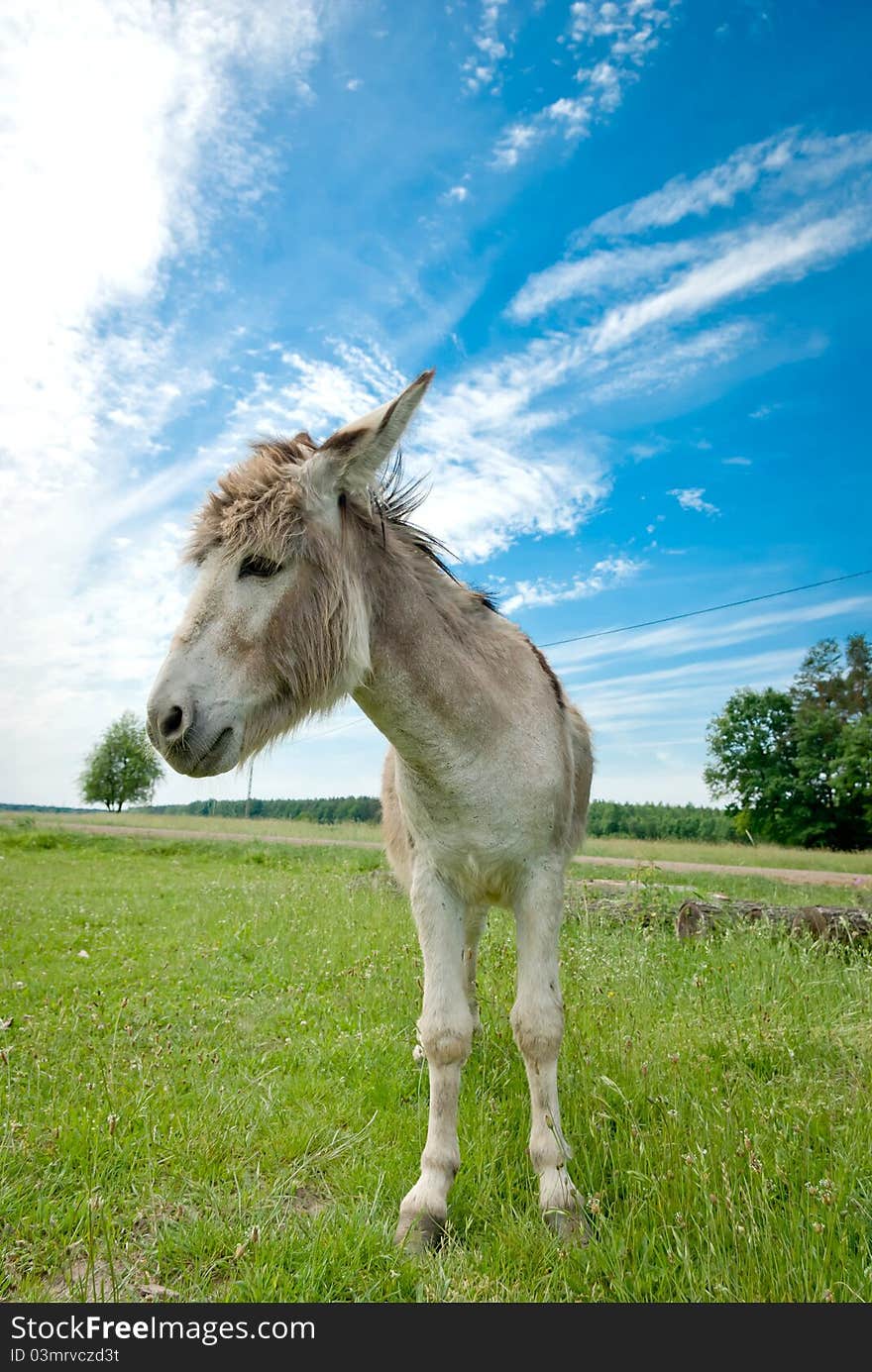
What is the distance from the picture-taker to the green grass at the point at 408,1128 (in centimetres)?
276

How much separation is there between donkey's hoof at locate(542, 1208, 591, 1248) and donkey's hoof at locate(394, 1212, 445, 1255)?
47 cm

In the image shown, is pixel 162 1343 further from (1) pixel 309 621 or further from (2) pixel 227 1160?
(1) pixel 309 621

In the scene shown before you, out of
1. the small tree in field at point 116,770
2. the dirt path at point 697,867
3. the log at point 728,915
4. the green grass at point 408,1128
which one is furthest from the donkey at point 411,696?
the small tree in field at point 116,770

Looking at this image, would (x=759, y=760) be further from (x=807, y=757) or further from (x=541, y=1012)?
(x=541, y=1012)

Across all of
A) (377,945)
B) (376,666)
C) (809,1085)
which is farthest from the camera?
(377,945)

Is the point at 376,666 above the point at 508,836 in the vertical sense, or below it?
above

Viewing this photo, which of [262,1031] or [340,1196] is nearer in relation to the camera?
[340,1196]

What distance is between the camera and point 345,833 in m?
29.6

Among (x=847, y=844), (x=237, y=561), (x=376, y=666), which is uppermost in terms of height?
(x=237, y=561)

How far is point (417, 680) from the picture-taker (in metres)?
3.28

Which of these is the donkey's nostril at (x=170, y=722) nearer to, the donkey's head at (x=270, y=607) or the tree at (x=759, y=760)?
the donkey's head at (x=270, y=607)

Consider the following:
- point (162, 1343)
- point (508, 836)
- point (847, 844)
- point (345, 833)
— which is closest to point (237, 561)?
point (508, 836)

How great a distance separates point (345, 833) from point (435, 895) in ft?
88.1

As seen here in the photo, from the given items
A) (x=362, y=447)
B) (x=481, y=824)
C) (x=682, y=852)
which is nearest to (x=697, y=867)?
(x=682, y=852)
